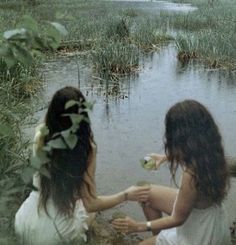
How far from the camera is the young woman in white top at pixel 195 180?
233cm

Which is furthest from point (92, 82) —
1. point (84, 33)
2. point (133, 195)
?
point (133, 195)

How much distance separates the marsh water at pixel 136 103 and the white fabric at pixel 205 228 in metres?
1.12

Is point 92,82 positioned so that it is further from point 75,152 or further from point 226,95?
point 75,152

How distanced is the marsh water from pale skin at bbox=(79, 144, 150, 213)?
0.79m

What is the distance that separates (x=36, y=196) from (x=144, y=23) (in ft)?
34.3

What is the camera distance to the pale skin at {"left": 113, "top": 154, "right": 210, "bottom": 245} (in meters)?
2.32

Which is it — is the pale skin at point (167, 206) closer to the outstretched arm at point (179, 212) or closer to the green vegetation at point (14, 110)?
the outstretched arm at point (179, 212)

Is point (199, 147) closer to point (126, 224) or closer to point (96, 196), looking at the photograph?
point (126, 224)

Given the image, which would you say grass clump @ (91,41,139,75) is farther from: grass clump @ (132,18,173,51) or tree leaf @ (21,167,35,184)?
tree leaf @ (21,167,35,184)

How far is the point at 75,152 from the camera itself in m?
2.36

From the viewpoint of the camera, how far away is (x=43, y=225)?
247 cm

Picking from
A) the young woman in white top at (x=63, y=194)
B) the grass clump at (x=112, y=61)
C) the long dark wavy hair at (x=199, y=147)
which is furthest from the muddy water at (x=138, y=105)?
the long dark wavy hair at (x=199, y=147)

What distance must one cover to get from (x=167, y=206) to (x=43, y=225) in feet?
2.28

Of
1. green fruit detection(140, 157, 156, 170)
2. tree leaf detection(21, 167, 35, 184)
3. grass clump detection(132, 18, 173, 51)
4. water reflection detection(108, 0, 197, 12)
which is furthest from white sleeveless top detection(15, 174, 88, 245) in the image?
water reflection detection(108, 0, 197, 12)
